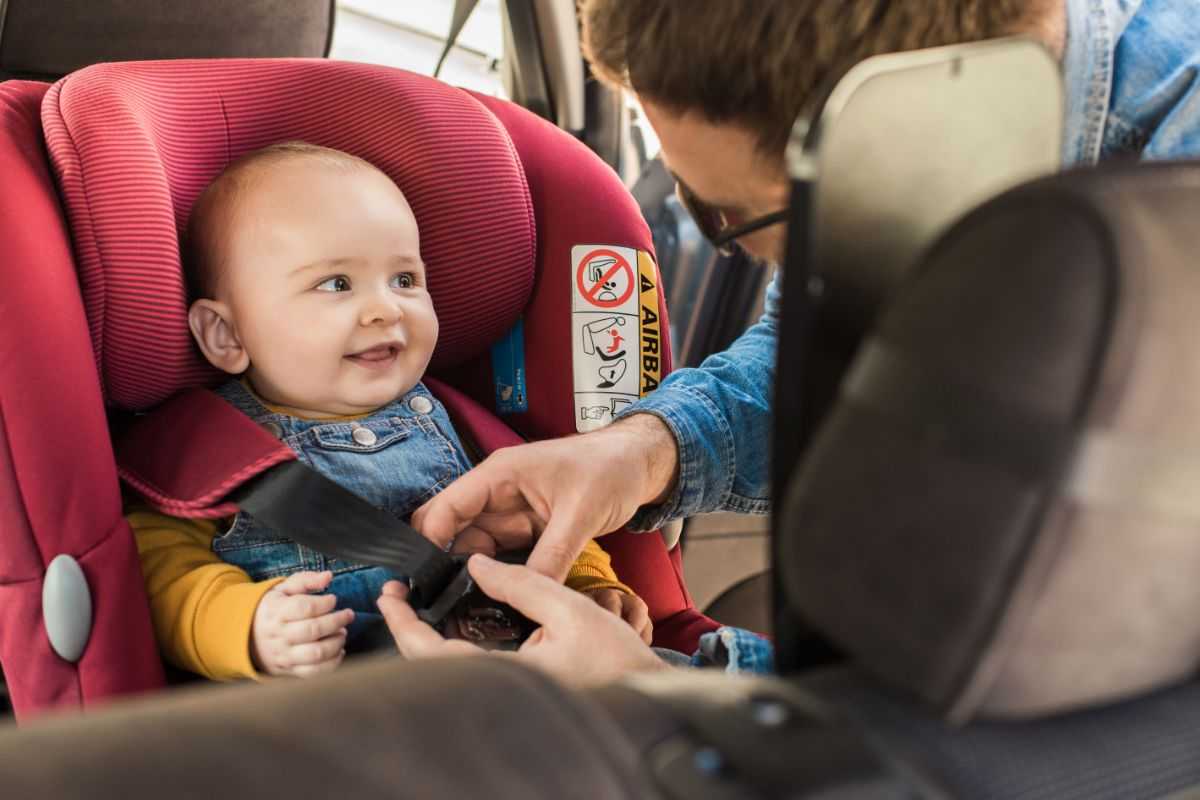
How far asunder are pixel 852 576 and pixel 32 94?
1.20 m

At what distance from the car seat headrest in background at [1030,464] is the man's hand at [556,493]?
0.73 metres

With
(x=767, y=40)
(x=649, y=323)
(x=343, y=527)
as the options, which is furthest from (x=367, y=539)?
(x=767, y=40)

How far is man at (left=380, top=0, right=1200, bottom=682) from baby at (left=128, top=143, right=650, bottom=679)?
13cm

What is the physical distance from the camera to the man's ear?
4.42ft

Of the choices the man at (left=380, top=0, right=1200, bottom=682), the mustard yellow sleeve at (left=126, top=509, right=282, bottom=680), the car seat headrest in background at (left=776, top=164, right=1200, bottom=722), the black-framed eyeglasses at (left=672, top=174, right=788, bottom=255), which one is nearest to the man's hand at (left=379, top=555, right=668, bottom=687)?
the man at (left=380, top=0, right=1200, bottom=682)

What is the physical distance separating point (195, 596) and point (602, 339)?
23.8 inches

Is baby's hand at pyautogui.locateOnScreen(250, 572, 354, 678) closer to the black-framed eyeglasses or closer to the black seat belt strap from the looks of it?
the black seat belt strap

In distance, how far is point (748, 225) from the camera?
3.04 feet

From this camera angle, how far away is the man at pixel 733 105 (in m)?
0.78

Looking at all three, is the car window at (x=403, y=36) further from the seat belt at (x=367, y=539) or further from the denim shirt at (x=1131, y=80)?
the denim shirt at (x=1131, y=80)

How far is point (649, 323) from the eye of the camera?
5.14 ft

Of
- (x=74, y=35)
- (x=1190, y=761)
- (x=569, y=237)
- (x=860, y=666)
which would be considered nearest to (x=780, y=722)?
(x=860, y=666)

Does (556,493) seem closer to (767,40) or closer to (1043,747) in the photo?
(767,40)

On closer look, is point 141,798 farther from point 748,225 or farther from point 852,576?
point 748,225
